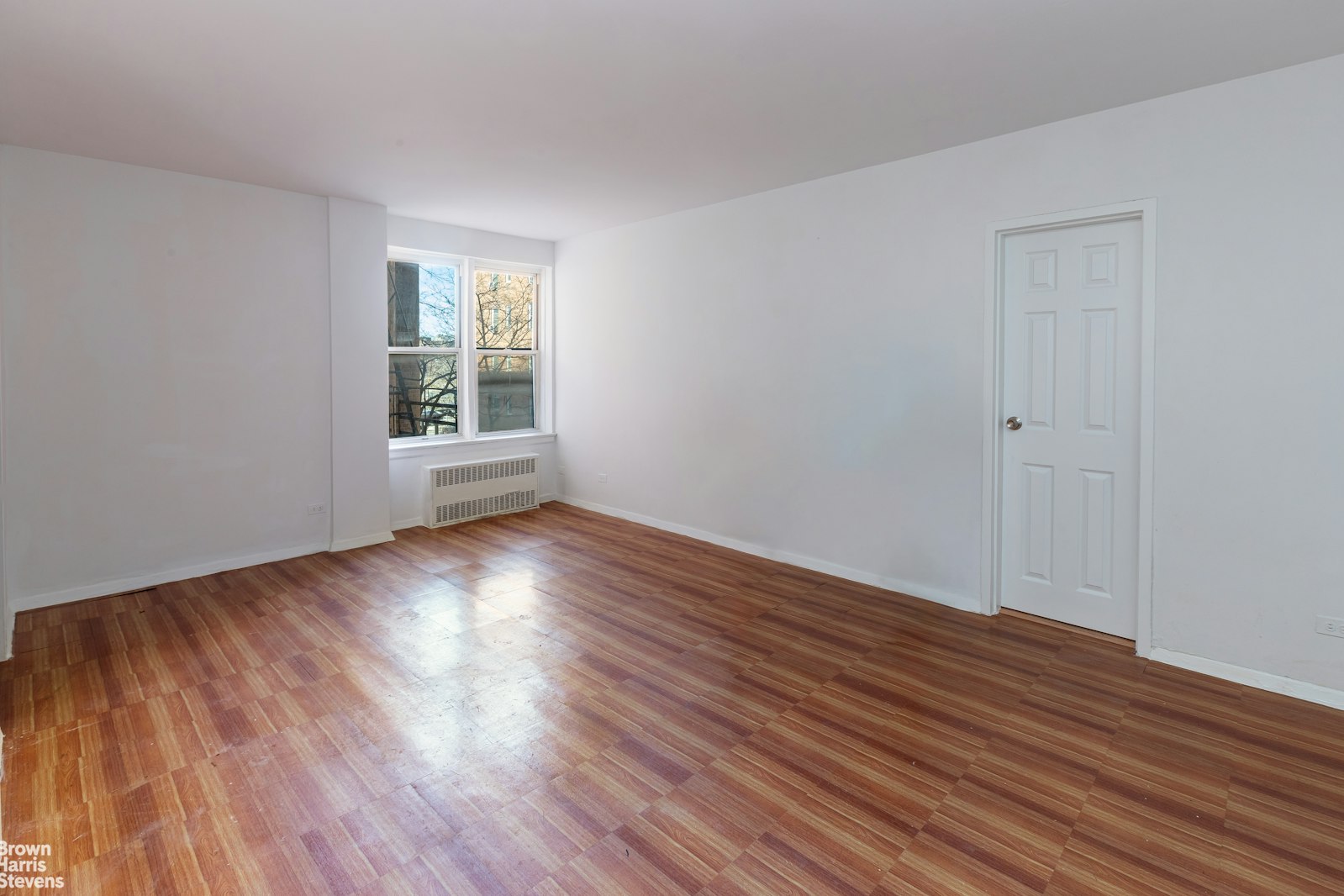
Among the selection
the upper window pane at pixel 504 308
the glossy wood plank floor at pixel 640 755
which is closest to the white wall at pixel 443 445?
the upper window pane at pixel 504 308

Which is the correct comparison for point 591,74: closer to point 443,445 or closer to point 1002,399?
point 1002,399

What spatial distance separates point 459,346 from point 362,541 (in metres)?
2.01

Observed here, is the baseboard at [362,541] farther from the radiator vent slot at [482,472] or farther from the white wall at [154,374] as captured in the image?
the radiator vent slot at [482,472]

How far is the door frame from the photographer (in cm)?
304

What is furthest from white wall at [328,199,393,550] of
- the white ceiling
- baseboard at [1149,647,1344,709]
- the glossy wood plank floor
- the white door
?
baseboard at [1149,647,1344,709]

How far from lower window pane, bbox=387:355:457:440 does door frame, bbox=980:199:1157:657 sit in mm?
4572

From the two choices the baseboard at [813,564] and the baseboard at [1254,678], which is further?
the baseboard at [813,564]

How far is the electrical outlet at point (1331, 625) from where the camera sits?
8.68 ft

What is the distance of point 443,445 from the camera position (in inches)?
225

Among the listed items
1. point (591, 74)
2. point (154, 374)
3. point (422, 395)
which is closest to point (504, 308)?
point (422, 395)

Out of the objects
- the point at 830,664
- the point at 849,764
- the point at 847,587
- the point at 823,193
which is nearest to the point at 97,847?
the point at 849,764

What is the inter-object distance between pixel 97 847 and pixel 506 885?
1.26 meters

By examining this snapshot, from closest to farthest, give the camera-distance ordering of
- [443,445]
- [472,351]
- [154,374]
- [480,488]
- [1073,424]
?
[1073,424], [154,374], [443,445], [480,488], [472,351]

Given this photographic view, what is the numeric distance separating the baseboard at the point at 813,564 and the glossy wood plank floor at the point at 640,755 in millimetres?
138
